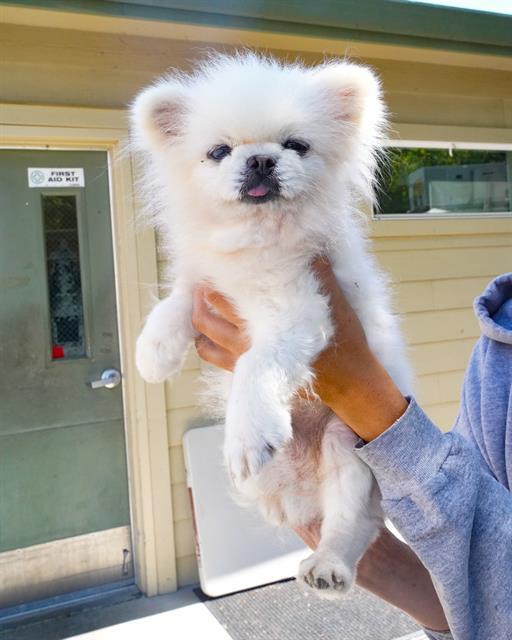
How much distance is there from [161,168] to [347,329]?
0.86 meters

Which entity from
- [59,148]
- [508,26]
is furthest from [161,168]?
[508,26]

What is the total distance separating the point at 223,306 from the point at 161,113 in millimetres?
641

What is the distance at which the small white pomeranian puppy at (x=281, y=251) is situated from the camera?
1470mm

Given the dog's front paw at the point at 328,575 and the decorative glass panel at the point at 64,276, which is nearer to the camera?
the dog's front paw at the point at 328,575

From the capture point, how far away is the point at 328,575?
4.73 ft

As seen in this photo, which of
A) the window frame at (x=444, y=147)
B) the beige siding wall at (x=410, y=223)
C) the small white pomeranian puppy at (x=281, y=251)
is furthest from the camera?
the window frame at (x=444, y=147)

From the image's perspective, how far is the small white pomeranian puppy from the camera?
1.47 metres

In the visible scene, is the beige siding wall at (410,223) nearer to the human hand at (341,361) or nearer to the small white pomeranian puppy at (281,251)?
the small white pomeranian puppy at (281,251)

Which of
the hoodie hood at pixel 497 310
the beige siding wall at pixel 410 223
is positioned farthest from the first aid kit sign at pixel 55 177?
the hoodie hood at pixel 497 310

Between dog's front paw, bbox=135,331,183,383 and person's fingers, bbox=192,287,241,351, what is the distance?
107 mm

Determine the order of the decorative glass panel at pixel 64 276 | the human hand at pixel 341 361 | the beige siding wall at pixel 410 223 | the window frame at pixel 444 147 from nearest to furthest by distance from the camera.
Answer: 1. the human hand at pixel 341 361
2. the beige siding wall at pixel 410 223
3. the decorative glass panel at pixel 64 276
4. the window frame at pixel 444 147

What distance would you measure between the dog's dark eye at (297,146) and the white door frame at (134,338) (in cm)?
209

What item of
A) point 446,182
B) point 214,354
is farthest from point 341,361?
point 446,182

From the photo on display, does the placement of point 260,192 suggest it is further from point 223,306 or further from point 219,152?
point 223,306
